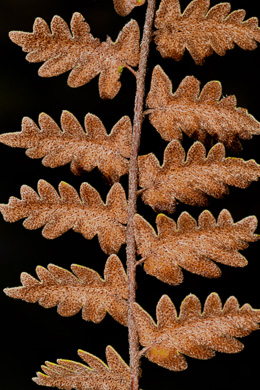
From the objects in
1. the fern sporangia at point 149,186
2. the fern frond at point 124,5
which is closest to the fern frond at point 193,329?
the fern sporangia at point 149,186

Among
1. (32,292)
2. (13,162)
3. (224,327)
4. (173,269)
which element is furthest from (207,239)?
(13,162)

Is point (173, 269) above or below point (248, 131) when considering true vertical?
below

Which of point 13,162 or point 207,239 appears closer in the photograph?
point 207,239

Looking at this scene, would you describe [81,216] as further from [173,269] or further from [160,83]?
[160,83]

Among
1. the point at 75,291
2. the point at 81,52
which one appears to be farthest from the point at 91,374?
the point at 81,52

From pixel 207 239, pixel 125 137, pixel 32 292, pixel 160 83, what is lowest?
pixel 32 292

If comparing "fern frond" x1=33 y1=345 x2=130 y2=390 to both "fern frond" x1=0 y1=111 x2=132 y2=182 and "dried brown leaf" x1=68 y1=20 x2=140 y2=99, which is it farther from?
"dried brown leaf" x1=68 y1=20 x2=140 y2=99

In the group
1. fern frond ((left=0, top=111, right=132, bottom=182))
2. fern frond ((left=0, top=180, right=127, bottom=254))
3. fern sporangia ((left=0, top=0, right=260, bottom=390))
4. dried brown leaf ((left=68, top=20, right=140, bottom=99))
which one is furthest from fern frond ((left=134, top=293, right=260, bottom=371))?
dried brown leaf ((left=68, top=20, right=140, bottom=99))

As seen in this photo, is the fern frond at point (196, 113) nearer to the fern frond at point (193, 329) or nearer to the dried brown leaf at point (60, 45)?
the dried brown leaf at point (60, 45)
